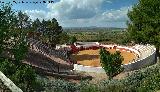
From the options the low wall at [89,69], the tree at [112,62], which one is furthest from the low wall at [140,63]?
the tree at [112,62]

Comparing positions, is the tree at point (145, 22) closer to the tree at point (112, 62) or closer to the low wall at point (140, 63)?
the low wall at point (140, 63)

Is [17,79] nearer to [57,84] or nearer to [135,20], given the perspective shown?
[57,84]

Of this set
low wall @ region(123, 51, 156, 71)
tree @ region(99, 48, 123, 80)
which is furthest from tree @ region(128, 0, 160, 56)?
tree @ region(99, 48, 123, 80)

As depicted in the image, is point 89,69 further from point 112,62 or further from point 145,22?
point 145,22

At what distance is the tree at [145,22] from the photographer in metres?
45.9

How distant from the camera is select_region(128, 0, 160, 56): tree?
151 ft

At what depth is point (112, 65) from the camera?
4203cm

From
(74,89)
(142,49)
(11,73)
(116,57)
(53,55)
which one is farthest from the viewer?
(142,49)

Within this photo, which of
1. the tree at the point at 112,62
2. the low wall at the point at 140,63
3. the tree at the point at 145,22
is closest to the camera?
the tree at the point at 112,62

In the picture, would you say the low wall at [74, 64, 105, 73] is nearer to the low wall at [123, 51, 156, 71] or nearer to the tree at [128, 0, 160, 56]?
the low wall at [123, 51, 156, 71]

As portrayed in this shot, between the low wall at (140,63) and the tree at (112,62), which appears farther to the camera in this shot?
the low wall at (140,63)

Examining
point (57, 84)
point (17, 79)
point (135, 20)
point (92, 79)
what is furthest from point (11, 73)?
point (135, 20)

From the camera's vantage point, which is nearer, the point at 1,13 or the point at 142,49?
the point at 1,13

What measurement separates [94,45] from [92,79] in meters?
44.3
